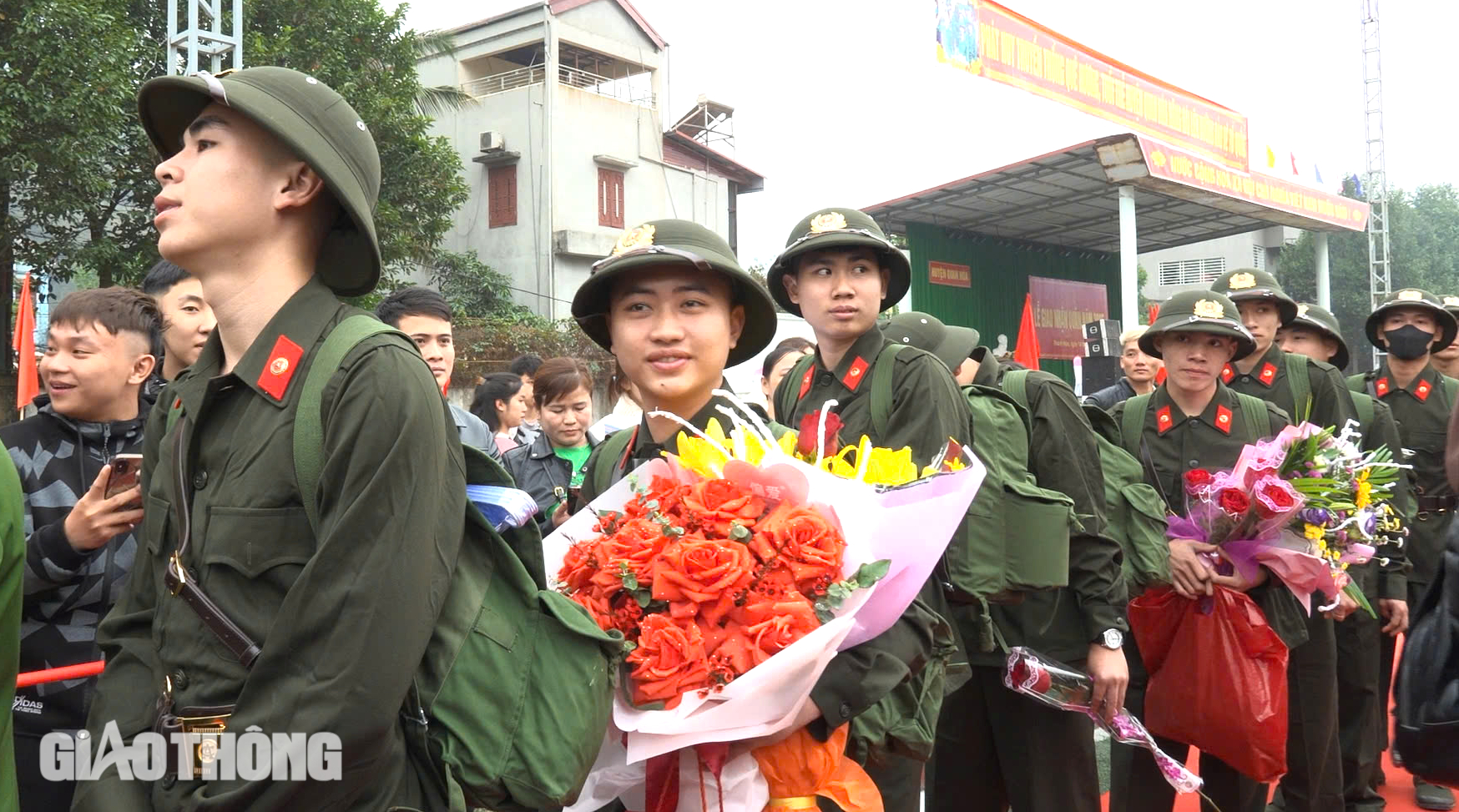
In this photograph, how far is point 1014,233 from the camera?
29703mm

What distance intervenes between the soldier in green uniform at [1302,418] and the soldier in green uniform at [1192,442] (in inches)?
12.8

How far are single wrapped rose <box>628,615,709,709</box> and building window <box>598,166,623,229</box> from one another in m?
26.8

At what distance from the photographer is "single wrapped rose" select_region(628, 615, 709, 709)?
80.7 inches

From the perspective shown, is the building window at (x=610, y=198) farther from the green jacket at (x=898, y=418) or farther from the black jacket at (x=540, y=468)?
the green jacket at (x=898, y=418)

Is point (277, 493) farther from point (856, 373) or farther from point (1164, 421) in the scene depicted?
point (1164, 421)

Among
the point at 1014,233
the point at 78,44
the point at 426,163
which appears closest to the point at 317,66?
the point at 426,163

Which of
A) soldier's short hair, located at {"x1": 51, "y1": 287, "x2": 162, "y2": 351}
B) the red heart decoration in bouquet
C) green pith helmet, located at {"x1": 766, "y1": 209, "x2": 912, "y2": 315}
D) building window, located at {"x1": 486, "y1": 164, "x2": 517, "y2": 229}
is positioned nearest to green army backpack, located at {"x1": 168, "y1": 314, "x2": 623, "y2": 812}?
the red heart decoration in bouquet

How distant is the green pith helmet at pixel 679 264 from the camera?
102 inches

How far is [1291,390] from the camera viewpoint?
5.49 metres

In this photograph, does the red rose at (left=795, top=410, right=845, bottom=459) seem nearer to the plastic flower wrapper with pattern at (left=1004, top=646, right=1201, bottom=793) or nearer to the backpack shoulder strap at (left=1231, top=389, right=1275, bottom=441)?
the plastic flower wrapper with pattern at (left=1004, top=646, right=1201, bottom=793)

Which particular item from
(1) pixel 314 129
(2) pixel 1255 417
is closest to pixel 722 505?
(1) pixel 314 129

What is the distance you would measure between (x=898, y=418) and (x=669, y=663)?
147 cm

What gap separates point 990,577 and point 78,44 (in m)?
15.9

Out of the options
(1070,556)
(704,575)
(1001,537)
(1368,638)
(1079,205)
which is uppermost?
(1079,205)
